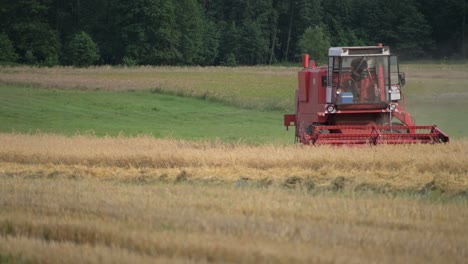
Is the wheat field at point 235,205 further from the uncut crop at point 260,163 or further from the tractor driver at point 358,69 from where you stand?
the tractor driver at point 358,69

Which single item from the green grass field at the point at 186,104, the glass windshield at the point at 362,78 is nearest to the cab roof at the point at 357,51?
the glass windshield at the point at 362,78

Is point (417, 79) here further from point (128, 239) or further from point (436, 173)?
point (128, 239)

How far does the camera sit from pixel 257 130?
28.4 m

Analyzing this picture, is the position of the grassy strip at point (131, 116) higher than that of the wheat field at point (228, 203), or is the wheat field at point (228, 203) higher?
the wheat field at point (228, 203)

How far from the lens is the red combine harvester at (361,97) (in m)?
18.2

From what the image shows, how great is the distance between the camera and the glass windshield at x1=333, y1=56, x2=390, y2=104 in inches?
736


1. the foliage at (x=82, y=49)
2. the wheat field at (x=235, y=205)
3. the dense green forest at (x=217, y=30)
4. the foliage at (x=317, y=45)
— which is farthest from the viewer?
the foliage at (x=82, y=49)

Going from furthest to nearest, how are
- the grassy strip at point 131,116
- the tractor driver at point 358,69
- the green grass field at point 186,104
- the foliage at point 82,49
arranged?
the foliage at point 82,49 → the green grass field at point 186,104 → the grassy strip at point 131,116 → the tractor driver at point 358,69

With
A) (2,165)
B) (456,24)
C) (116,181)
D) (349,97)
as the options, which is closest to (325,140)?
(349,97)

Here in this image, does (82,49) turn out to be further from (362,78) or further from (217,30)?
(362,78)

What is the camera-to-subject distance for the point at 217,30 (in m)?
85.8

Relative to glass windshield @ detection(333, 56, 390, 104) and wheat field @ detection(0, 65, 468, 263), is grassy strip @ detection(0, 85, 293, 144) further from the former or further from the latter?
wheat field @ detection(0, 65, 468, 263)

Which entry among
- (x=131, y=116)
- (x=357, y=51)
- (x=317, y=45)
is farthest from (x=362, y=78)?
(x=317, y=45)

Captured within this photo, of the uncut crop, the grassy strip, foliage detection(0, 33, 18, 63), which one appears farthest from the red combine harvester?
foliage detection(0, 33, 18, 63)
